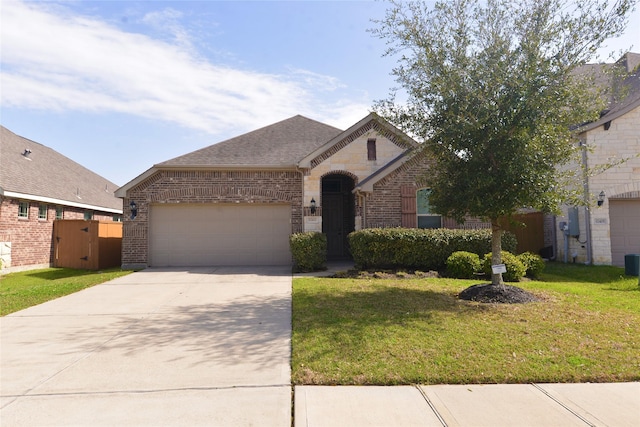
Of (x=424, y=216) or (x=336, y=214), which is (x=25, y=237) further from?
(x=424, y=216)

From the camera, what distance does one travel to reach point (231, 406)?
3.58 m

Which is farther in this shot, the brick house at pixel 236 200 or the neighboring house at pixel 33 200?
the brick house at pixel 236 200

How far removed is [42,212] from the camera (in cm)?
1530

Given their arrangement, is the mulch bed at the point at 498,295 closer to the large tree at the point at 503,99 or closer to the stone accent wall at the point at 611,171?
the large tree at the point at 503,99

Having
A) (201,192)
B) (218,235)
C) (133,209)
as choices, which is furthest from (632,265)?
(133,209)

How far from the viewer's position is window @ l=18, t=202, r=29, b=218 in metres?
14.2

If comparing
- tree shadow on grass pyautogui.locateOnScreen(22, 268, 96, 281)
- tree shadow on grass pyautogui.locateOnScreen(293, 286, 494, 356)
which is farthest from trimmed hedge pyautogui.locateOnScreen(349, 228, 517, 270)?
tree shadow on grass pyautogui.locateOnScreen(22, 268, 96, 281)

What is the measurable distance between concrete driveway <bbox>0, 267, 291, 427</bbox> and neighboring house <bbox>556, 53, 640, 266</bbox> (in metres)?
10.4

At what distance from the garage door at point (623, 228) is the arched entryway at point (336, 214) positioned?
9.33 metres

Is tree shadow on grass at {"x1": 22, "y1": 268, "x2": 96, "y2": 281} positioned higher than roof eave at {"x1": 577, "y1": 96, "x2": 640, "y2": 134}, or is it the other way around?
roof eave at {"x1": 577, "y1": 96, "x2": 640, "y2": 134}

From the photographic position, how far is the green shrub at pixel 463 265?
1055 centimetres

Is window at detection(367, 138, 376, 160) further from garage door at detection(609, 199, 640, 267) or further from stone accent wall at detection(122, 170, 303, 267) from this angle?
garage door at detection(609, 199, 640, 267)

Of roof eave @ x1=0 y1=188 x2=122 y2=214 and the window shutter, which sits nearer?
the window shutter

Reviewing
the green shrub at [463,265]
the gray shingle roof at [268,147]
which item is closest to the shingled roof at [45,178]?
the gray shingle roof at [268,147]
